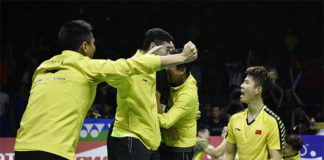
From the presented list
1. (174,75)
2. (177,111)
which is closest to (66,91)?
(177,111)

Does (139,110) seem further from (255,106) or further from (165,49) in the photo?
(255,106)

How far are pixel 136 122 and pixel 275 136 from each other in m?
1.43

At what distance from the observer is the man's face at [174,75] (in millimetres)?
6164

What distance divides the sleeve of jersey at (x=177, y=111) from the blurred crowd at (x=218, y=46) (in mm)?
5052

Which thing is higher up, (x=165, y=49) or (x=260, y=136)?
(x=165, y=49)

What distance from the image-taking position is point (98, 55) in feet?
45.1

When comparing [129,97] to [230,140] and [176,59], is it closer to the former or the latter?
[176,59]

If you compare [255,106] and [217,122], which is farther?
[217,122]

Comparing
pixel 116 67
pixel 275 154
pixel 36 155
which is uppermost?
pixel 116 67

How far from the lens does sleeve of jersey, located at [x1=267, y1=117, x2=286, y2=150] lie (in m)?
5.61

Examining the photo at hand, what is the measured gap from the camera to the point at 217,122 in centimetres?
1032

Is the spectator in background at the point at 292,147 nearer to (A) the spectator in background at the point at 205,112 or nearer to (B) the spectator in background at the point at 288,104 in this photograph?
(A) the spectator in background at the point at 205,112

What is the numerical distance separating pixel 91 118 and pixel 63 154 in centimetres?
494

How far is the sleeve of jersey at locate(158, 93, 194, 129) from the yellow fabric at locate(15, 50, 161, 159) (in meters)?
1.42
